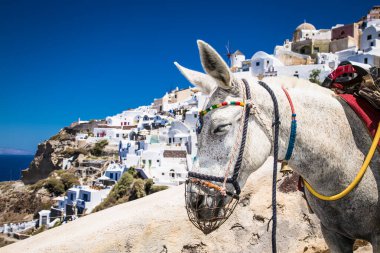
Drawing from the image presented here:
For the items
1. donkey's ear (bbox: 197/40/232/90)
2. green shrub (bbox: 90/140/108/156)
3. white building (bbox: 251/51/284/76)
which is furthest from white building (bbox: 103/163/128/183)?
donkey's ear (bbox: 197/40/232/90)

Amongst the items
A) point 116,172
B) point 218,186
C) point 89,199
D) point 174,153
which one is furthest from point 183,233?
point 116,172

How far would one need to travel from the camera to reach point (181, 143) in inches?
1752

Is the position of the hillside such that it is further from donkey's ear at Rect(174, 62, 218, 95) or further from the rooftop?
the rooftop

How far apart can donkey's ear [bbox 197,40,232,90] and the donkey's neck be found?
24cm

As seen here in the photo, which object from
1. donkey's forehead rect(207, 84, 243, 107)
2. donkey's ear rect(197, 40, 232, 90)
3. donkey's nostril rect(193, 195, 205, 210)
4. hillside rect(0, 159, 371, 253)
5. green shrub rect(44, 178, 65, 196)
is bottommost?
green shrub rect(44, 178, 65, 196)

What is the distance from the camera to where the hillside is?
473cm

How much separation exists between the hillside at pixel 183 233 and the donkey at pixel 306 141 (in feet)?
8.60

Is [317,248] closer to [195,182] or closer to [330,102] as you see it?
[330,102]

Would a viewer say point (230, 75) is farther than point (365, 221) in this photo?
No

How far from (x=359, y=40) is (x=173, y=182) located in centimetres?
4255

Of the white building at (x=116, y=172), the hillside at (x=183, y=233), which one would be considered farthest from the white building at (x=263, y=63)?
the hillside at (x=183, y=233)

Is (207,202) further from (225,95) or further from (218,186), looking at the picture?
(225,95)

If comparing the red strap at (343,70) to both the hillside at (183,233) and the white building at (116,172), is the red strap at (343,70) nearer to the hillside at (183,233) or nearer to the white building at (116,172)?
the hillside at (183,233)

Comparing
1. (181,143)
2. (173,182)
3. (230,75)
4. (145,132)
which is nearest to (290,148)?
(230,75)
